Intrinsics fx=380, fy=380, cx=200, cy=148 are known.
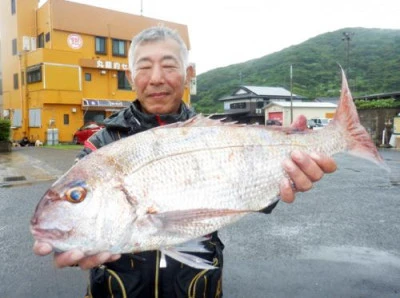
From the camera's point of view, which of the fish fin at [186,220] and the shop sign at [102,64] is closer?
the fish fin at [186,220]

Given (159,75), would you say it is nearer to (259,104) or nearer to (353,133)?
(353,133)

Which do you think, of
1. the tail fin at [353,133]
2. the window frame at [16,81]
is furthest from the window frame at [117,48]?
the tail fin at [353,133]

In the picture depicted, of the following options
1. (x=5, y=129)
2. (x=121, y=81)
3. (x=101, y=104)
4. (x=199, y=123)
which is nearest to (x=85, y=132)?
(x=101, y=104)

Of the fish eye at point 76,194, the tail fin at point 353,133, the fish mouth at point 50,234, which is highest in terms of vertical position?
the tail fin at point 353,133

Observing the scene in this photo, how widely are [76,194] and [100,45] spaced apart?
32840 millimetres

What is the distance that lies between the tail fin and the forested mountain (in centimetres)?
7852

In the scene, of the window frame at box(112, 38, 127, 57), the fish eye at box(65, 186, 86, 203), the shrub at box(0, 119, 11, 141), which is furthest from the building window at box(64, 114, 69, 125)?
the fish eye at box(65, 186, 86, 203)

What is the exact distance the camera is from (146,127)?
2.72 m

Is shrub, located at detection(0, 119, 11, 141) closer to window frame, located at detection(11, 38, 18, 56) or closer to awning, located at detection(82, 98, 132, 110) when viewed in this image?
awning, located at detection(82, 98, 132, 110)

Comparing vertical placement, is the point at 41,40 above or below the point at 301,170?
above

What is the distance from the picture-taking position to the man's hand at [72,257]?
183cm

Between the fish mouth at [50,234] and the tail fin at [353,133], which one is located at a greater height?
the tail fin at [353,133]

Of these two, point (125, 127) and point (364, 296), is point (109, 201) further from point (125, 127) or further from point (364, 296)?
point (364, 296)

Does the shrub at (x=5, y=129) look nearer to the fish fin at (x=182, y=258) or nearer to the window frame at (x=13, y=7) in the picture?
the window frame at (x=13, y=7)
